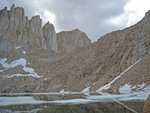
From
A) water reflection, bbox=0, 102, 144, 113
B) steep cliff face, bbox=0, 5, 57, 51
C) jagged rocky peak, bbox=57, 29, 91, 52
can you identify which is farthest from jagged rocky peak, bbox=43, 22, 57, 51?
water reflection, bbox=0, 102, 144, 113

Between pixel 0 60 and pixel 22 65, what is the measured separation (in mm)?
18927

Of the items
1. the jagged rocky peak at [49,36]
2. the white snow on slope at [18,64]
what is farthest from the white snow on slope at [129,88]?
the jagged rocky peak at [49,36]

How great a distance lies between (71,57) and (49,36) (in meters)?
72.8

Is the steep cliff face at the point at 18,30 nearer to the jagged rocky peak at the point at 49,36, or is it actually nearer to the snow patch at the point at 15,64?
the jagged rocky peak at the point at 49,36

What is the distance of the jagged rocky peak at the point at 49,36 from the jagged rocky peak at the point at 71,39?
13.0 m

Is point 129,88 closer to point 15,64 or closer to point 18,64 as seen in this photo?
point 18,64

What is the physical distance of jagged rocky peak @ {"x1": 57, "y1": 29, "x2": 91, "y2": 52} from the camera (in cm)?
15600

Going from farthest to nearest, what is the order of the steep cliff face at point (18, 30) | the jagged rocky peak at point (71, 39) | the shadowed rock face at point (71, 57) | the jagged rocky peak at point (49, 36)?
the jagged rocky peak at point (71, 39) → the jagged rocky peak at point (49, 36) → the steep cliff face at point (18, 30) → the shadowed rock face at point (71, 57)

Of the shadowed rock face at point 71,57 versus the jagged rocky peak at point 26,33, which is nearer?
the shadowed rock face at point 71,57

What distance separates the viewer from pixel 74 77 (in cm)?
5244

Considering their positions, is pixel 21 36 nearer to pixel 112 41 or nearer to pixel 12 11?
pixel 12 11

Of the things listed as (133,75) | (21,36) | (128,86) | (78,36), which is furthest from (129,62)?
(78,36)

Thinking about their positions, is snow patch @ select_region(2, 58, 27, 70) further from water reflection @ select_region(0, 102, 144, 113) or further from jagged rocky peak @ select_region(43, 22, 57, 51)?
water reflection @ select_region(0, 102, 144, 113)

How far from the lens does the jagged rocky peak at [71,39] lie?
15600cm
